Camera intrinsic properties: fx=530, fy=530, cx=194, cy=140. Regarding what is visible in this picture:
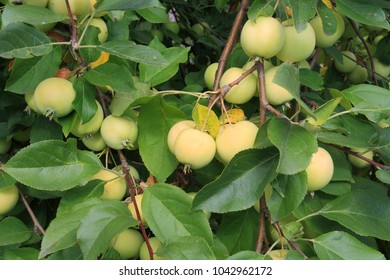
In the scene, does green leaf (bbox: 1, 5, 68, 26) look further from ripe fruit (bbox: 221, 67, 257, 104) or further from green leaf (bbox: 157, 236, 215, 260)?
green leaf (bbox: 157, 236, 215, 260)

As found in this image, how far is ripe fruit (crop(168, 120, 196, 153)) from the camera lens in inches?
34.1

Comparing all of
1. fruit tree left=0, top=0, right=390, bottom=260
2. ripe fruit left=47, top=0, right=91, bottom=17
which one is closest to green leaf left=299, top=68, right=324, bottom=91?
fruit tree left=0, top=0, right=390, bottom=260

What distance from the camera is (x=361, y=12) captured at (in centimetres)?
95

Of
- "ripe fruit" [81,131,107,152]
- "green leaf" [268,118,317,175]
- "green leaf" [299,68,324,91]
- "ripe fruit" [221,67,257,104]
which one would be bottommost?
"ripe fruit" [81,131,107,152]

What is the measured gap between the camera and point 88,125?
93cm

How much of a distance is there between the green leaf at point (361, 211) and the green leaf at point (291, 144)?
19cm

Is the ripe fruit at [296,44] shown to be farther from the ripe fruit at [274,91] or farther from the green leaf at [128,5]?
the green leaf at [128,5]

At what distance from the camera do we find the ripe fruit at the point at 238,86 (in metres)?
0.90

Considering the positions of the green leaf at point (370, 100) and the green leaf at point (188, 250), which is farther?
the green leaf at point (370, 100)

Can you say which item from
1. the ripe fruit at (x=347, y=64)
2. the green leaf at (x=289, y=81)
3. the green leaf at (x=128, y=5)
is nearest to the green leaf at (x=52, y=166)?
the green leaf at (x=128, y=5)

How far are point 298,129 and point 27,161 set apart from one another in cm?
42

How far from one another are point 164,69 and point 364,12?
1.24 ft

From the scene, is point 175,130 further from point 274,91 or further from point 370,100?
point 370,100
